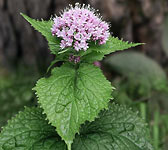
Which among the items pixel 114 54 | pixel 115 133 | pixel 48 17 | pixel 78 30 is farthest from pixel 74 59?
pixel 114 54

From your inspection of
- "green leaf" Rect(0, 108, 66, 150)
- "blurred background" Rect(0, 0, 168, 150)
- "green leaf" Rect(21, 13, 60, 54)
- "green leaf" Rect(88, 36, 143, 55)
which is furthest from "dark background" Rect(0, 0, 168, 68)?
"green leaf" Rect(0, 108, 66, 150)

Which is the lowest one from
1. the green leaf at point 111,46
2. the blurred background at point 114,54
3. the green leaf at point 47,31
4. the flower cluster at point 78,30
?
the green leaf at point 111,46

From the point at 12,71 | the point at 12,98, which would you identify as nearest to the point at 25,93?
the point at 12,98

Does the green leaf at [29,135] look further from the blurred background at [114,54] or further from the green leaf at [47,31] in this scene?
the blurred background at [114,54]

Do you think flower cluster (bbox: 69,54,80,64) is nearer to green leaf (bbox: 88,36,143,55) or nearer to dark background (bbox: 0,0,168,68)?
green leaf (bbox: 88,36,143,55)

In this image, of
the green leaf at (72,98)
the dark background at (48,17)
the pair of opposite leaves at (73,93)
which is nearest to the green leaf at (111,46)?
the pair of opposite leaves at (73,93)

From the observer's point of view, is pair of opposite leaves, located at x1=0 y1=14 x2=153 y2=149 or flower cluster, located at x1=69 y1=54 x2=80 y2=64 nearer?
pair of opposite leaves, located at x1=0 y1=14 x2=153 y2=149
